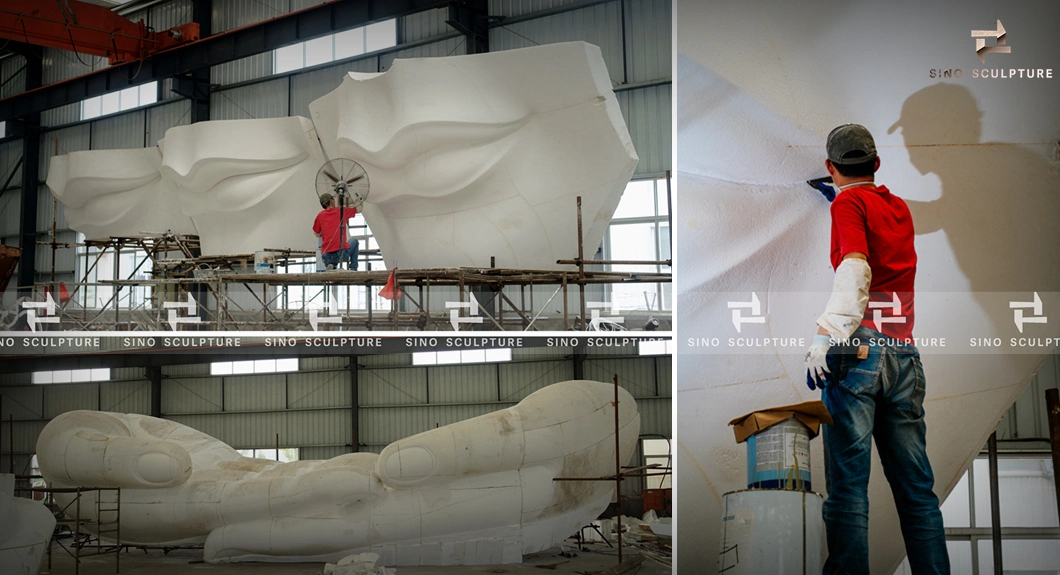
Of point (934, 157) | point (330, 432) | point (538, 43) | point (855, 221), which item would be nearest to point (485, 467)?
point (330, 432)

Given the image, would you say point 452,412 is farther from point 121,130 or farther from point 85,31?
point 85,31

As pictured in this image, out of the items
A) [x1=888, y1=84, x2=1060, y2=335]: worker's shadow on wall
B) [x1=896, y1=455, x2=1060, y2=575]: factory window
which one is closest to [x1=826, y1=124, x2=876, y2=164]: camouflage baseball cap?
[x1=888, y1=84, x2=1060, y2=335]: worker's shadow on wall

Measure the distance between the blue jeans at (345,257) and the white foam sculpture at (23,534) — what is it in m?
2.95

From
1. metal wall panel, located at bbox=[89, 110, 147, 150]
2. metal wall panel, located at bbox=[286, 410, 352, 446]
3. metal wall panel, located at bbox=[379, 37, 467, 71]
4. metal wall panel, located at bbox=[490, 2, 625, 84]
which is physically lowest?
metal wall panel, located at bbox=[286, 410, 352, 446]

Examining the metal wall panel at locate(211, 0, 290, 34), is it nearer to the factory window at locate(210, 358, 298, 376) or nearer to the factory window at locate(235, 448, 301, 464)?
the factory window at locate(210, 358, 298, 376)

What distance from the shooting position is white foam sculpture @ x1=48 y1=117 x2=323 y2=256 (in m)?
8.64

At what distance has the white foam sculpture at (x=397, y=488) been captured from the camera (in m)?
6.05

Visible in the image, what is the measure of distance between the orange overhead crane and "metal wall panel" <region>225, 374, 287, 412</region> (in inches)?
143

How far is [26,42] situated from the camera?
8016mm

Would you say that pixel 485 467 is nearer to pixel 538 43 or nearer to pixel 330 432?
pixel 330 432

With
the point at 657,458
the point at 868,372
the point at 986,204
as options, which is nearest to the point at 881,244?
the point at 868,372

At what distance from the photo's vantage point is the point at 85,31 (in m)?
8.08

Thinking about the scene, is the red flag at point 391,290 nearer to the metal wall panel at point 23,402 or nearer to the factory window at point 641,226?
the factory window at point 641,226

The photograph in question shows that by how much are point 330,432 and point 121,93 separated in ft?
15.2
